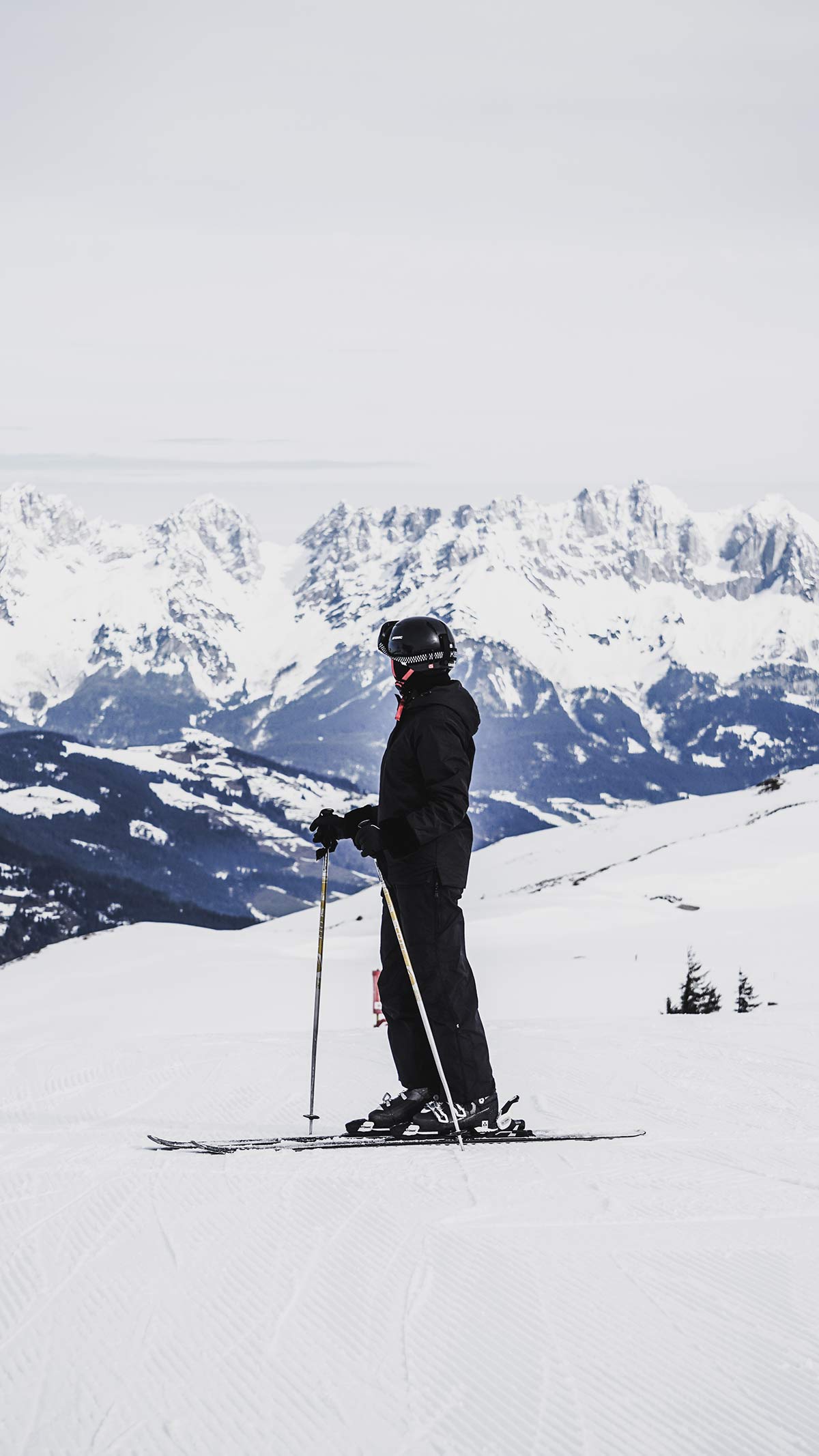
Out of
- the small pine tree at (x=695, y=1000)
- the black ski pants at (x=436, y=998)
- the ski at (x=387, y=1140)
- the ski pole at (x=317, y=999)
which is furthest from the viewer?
the small pine tree at (x=695, y=1000)

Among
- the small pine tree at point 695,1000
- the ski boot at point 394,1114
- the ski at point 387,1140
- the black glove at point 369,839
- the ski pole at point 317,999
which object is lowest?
the small pine tree at point 695,1000

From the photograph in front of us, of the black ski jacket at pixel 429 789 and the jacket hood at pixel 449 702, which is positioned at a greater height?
the jacket hood at pixel 449 702

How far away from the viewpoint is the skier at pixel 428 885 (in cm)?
705

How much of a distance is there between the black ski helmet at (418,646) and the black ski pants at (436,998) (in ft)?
4.03

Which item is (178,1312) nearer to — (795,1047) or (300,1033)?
(795,1047)

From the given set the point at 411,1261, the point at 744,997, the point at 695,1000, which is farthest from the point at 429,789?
the point at 744,997

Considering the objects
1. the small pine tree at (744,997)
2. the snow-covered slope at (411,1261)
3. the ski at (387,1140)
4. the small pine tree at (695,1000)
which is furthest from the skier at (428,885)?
the small pine tree at (695,1000)

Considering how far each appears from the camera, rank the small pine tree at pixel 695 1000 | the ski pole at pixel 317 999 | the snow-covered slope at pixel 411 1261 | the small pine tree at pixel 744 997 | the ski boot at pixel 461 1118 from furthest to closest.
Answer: the small pine tree at pixel 695 1000 → the small pine tree at pixel 744 997 → the ski pole at pixel 317 999 → the ski boot at pixel 461 1118 → the snow-covered slope at pixel 411 1261

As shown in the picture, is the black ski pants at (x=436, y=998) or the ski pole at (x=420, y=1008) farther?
the black ski pants at (x=436, y=998)

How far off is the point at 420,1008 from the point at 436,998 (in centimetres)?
16

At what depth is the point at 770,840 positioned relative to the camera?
39.4 m

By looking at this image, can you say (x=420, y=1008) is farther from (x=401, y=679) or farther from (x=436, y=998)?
(x=401, y=679)

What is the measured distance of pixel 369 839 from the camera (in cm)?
689

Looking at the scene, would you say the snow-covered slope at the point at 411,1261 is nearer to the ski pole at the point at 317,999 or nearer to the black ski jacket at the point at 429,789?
the ski pole at the point at 317,999
